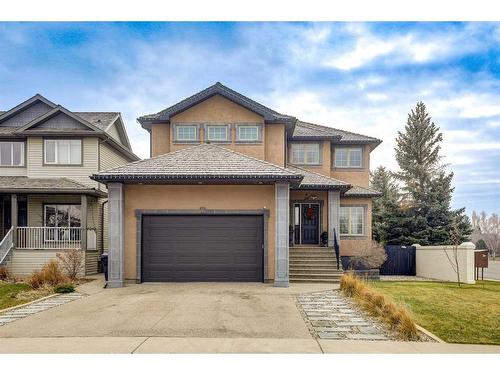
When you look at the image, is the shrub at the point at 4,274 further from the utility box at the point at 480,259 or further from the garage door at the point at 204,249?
the utility box at the point at 480,259

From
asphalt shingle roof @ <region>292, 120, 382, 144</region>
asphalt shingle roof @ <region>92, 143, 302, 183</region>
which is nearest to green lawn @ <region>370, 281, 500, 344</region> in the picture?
asphalt shingle roof @ <region>92, 143, 302, 183</region>

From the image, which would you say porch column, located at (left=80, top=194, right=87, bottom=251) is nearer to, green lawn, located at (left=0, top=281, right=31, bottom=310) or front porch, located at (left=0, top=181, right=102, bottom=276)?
front porch, located at (left=0, top=181, right=102, bottom=276)

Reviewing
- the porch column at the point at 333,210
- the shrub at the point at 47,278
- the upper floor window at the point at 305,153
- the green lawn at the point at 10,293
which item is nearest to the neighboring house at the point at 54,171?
the green lawn at the point at 10,293

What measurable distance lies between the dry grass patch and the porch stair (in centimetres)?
210

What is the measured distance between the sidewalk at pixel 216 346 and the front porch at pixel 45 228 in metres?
9.89

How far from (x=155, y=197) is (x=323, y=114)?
20.8 feet

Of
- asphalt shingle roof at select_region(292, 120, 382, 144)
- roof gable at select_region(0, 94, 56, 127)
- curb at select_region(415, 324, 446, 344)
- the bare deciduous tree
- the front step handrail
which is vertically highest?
roof gable at select_region(0, 94, 56, 127)

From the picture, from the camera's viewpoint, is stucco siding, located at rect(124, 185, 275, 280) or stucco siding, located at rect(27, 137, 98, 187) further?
stucco siding, located at rect(27, 137, 98, 187)

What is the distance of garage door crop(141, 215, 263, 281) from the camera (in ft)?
42.5

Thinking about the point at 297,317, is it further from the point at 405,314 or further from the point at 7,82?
the point at 7,82

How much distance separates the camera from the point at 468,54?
25.2 ft

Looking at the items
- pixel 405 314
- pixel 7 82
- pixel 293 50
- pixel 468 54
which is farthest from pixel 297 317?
pixel 7 82

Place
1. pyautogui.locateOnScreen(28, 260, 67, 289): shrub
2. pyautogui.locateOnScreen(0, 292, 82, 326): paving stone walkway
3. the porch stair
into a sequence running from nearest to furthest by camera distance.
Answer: pyautogui.locateOnScreen(0, 292, 82, 326): paving stone walkway
pyautogui.locateOnScreen(28, 260, 67, 289): shrub
the porch stair

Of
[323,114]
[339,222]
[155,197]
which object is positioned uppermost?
[323,114]
